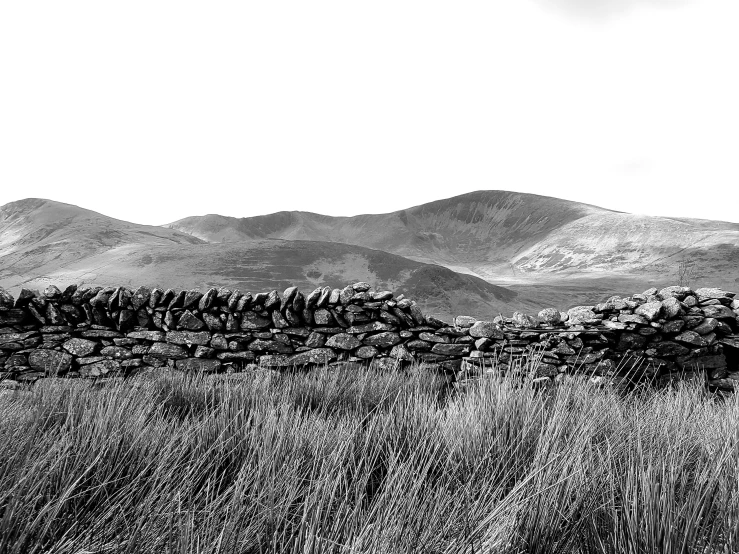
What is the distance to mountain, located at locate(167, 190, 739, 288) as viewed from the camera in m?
49.8

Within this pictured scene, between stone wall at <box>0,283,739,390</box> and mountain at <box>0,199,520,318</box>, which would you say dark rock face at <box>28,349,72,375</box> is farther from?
mountain at <box>0,199,520,318</box>

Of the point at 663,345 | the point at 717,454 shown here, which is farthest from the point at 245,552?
the point at 663,345

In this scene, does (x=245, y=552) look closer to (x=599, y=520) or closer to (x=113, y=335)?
(x=599, y=520)

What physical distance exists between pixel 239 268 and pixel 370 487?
108 ft

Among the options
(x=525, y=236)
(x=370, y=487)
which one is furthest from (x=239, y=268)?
(x=525, y=236)

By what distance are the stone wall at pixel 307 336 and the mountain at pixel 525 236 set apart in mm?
40818

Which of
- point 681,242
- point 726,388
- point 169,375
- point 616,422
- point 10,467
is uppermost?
point 681,242

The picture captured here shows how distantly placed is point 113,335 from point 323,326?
10.7ft

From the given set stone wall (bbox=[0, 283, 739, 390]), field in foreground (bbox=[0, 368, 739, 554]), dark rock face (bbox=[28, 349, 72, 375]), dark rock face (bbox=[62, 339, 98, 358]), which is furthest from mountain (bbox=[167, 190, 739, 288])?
dark rock face (bbox=[28, 349, 72, 375])

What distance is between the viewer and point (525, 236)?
291 feet

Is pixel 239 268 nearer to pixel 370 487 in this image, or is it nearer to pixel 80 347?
pixel 80 347

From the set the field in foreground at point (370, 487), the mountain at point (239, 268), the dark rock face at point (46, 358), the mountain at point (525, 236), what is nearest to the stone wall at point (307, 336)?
the dark rock face at point (46, 358)

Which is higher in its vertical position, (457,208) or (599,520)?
(457,208)

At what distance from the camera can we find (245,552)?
1.63 meters
